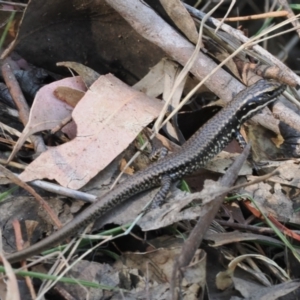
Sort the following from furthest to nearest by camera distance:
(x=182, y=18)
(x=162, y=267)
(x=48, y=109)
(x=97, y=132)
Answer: (x=182, y=18), (x=48, y=109), (x=97, y=132), (x=162, y=267)

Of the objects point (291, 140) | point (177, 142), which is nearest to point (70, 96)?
point (177, 142)

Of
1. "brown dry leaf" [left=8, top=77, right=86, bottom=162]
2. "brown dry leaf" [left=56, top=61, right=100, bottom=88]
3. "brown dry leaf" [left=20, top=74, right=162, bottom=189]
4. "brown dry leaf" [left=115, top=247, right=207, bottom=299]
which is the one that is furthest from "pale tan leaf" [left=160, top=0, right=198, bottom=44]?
"brown dry leaf" [left=115, top=247, right=207, bottom=299]

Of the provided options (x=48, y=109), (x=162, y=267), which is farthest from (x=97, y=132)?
(x=162, y=267)

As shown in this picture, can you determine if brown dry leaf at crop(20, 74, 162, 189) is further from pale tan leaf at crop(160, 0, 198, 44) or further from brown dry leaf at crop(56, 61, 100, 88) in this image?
pale tan leaf at crop(160, 0, 198, 44)

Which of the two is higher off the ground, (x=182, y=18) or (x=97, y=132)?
(x=182, y=18)

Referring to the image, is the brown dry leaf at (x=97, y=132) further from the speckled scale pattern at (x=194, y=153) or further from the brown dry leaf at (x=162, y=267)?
the brown dry leaf at (x=162, y=267)

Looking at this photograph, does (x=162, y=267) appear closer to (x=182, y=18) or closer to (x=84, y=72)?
(x=84, y=72)

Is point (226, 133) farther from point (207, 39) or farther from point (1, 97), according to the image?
point (1, 97)
